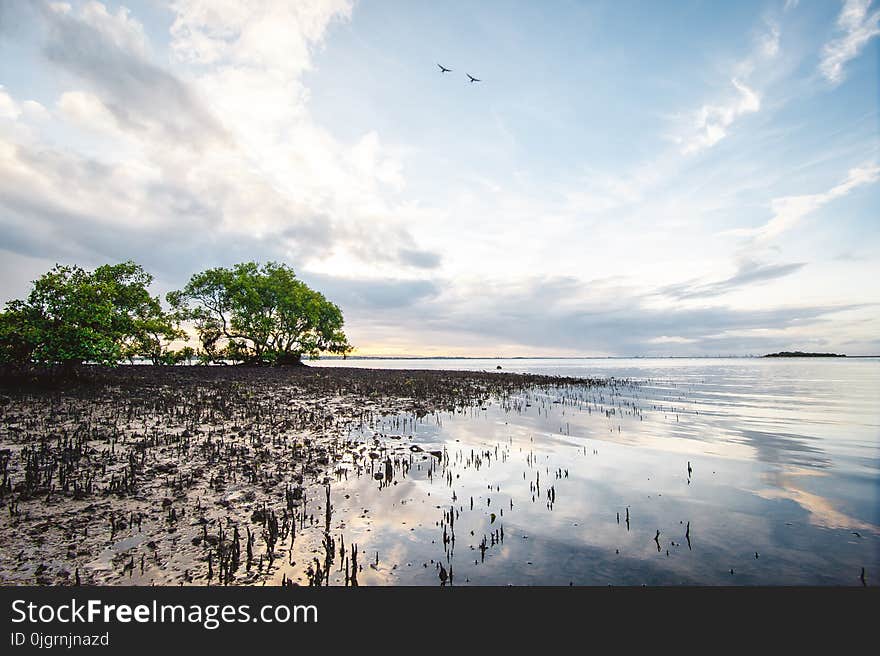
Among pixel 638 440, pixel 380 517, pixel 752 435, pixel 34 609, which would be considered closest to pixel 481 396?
pixel 638 440

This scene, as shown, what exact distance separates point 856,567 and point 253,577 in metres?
8.88

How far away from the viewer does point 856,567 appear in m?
5.69

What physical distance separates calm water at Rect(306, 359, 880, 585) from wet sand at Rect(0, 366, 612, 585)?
1.95 ft

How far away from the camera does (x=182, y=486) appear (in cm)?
802

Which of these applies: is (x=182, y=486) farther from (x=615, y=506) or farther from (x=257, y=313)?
(x=257, y=313)

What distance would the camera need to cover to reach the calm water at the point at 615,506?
220 inches

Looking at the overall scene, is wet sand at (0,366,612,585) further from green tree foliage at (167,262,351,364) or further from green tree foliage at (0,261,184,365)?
green tree foliage at (167,262,351,364)

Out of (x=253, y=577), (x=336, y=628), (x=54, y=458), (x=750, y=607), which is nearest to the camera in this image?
(x=336, y=628)

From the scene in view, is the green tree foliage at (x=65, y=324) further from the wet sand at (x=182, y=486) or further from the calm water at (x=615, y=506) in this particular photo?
the calm water at (x=615, y=506)

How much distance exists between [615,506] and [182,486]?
9.37m

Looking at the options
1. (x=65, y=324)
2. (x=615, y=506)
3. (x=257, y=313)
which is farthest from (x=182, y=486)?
(x=257, y=313)

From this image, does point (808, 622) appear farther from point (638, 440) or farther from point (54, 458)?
point (54, 458)

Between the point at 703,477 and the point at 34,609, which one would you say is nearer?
the point at 34,609

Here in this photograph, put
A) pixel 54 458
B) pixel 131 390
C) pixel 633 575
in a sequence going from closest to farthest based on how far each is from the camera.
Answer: pixel 633 575 → pixel 54 458 → pixel 131 390
